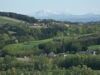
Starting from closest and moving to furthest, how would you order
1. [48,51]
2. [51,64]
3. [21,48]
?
[51,64] → [21,48] → [48,51]

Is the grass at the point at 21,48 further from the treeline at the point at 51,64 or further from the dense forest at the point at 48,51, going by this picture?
the treeline at the point at 51,64

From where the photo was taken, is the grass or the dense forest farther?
the grass

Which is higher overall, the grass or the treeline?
the treeline

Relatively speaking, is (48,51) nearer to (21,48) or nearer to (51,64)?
(21,48)

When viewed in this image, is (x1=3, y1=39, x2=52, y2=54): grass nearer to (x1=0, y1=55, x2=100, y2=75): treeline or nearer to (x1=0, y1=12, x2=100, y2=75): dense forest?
(x1=0, y1=12, x2=100, y2=75): dense forest

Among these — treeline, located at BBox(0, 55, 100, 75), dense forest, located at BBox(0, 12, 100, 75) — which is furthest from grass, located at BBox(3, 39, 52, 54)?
treeline, located at BBox(0, 55, 100, 75)

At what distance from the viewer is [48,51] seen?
86188mm

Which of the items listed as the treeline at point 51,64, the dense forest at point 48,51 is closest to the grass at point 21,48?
the dense forest at point 48,51

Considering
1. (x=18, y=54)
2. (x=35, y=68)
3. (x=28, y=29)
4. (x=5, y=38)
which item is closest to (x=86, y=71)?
(x=35, y=68)

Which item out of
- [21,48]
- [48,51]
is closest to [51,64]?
[21,48]

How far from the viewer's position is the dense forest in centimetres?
6005

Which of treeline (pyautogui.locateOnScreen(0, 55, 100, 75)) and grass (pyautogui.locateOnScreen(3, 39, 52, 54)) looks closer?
treeline (pyautogui.locateOnScreen(0, 55, 100, 75))

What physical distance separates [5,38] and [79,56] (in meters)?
40.8

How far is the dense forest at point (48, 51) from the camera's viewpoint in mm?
60053
